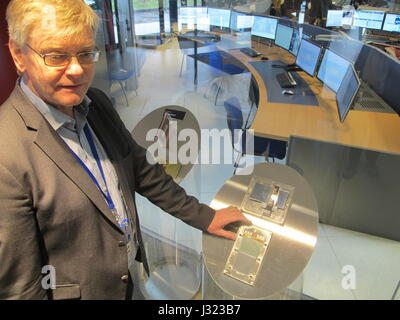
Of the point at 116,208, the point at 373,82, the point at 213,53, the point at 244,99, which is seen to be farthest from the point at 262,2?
the point at 116,208

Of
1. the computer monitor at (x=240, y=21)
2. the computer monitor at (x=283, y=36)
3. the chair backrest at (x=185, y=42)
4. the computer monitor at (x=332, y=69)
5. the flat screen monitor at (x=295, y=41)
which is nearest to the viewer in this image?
the computer monitor at (x=332, y=69)

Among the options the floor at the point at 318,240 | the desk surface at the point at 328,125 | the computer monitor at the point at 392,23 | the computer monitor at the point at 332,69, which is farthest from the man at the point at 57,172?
the computer monitor at the point at 392,23

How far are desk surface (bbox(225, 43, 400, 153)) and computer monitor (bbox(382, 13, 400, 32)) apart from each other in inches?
131

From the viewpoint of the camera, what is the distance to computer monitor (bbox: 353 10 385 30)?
5.05 m

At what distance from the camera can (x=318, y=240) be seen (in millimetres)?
1757

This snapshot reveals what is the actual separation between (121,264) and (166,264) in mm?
979

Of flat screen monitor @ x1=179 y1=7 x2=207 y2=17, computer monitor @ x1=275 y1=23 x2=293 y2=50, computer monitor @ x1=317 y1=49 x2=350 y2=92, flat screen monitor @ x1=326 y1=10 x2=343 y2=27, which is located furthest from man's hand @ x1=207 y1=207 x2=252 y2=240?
flat screen monitor @ x1=179 y1=7 x2=207 y2=17

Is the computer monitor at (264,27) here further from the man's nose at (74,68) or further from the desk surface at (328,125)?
the man's nose at (74,68)

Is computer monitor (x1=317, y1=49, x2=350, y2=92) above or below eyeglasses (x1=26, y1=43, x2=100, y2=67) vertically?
below

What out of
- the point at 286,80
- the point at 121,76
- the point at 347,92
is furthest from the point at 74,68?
Answer: the point at 121,76

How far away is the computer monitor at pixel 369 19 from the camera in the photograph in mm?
5051

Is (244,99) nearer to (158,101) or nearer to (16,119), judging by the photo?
(158,101)

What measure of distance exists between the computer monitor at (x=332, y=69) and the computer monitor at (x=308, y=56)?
12 centimetres

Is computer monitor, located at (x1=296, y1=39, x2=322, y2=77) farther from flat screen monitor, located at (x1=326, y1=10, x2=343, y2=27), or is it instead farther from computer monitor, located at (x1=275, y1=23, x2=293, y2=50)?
→ flat screen monitor, located at (x1=326, y1=10, x2=343, y2=27)
